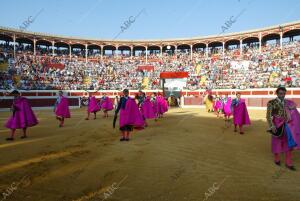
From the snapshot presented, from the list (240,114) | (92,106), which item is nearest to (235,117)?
(240,114)

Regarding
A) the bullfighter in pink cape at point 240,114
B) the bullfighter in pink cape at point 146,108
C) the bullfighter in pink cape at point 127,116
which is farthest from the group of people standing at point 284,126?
the bullfighter in pink cape at point 146,108

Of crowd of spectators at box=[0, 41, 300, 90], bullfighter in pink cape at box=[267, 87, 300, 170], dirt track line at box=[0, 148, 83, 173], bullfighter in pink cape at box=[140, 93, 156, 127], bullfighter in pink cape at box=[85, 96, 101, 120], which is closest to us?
dirt track line at box=[0, 148, 83, 173]

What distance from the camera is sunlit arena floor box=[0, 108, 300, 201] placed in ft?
12.6

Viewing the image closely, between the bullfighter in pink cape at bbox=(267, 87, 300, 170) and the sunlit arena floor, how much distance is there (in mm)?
325

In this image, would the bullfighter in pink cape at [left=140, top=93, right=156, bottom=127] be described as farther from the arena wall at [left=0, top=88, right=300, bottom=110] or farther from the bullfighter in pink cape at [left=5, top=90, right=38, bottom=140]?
the arena wall at [left=0, top=88, right=300, bottom=110]

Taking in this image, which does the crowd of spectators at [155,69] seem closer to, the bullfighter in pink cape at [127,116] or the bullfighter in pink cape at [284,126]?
the bullfighter in pink cape at [127,116]

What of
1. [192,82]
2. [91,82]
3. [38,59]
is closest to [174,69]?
[192,82]

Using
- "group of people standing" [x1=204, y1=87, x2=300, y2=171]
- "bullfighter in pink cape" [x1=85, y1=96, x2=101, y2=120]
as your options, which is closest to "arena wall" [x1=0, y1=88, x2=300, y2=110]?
"bullfighter in pink cape" [x1=85, y1=96, x2=101, y2=120]

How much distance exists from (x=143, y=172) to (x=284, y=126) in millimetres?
2455

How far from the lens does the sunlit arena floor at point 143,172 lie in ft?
12.6

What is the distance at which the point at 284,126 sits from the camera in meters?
5.29

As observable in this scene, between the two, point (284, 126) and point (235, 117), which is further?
point (235, 117)

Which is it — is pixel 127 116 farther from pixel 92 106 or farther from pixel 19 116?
pixel 92 106

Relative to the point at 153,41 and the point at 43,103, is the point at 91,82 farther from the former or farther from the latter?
the point at 153,41
